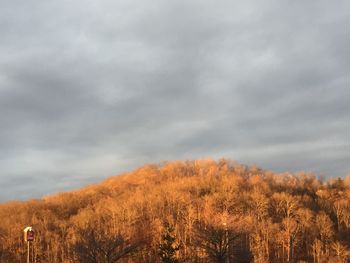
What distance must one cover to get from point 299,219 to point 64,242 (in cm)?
5897

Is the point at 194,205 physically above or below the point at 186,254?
above

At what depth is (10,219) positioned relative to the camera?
133750 mm

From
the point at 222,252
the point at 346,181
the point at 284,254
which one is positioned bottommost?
the point at 284,254

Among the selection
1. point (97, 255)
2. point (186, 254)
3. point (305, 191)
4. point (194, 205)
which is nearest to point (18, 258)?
point (186, 254)

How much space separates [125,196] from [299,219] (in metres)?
64.2

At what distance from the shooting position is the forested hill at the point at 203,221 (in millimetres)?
89062

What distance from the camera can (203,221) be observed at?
98.6m

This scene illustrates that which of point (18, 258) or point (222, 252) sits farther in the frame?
point (18, 258)

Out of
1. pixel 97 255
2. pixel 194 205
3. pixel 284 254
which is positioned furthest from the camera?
pixel 194 205

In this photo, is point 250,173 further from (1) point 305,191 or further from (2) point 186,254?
(2) point 186,254

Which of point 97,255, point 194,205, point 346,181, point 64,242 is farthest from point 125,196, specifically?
point 97,255

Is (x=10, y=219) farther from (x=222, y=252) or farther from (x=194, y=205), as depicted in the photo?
(x=222, y=252)

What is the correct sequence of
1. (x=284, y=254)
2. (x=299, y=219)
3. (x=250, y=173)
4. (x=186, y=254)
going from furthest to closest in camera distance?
(x=250, y=173) → (x=299, y=219) → (x=284, y=254) → (x=186, y=254)

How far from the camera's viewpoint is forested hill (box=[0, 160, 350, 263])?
89062 millimetres
